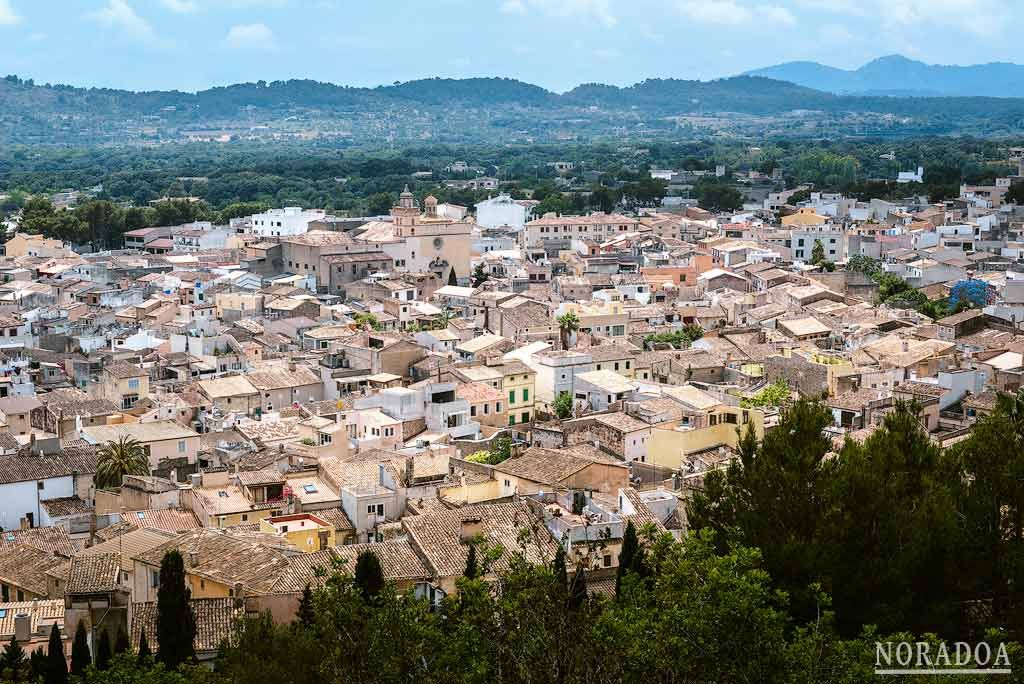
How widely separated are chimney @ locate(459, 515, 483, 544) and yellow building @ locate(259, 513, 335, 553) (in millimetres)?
1989

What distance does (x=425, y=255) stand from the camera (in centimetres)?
4900

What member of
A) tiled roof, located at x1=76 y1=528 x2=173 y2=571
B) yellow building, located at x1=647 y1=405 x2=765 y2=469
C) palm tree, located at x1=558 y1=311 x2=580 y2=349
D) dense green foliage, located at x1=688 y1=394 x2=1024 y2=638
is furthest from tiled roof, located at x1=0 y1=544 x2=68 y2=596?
palm tree, located at x1=558 y1=311 x2=580 y2=349

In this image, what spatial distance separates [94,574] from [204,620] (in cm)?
191

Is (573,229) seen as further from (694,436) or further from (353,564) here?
(353,564)

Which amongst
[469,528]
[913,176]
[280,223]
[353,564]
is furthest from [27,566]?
[913,176]

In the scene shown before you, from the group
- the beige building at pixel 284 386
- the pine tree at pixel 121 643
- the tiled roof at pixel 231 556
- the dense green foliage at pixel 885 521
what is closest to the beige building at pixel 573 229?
the beige building at pixel 284 386

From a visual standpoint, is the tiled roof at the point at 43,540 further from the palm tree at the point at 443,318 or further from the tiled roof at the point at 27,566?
the palm tree at the point at 443,318

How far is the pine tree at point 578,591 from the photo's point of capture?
422 inches

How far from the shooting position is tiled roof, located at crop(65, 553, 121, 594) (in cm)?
1496

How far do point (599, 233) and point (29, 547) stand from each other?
4203 centimetres

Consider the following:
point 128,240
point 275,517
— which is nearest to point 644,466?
point 275,517

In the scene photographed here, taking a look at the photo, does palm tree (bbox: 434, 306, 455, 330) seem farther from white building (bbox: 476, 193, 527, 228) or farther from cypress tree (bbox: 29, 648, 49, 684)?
white building (bbox: 476, 193, 527, 228)

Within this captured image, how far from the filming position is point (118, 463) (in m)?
20.6

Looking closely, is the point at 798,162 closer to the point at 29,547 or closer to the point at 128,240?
the point at 128,240
